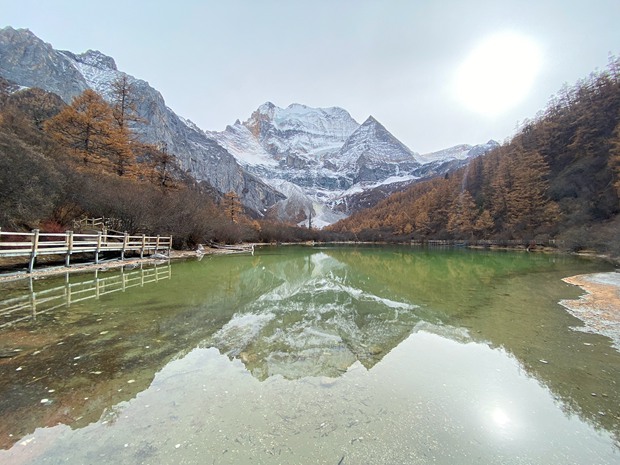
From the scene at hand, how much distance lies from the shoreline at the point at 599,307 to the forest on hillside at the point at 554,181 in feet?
68.1

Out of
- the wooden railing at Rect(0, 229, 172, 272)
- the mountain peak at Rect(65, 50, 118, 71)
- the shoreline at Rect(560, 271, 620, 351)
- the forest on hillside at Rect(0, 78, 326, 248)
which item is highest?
the mountain peak at Rect(65, 50, 118, 71)

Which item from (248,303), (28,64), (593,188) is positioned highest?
(28,64)

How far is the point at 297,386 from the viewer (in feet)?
13.5

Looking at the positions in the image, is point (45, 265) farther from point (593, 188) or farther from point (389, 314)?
point (593, 188)

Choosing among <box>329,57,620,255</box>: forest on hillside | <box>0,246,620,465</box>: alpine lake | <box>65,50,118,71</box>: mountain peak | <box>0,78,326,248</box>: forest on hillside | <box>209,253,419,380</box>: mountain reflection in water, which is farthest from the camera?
<box>65,50,118,71</box>: mountain peak

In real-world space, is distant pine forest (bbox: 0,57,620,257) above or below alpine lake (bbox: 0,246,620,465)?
above

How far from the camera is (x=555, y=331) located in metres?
6.62

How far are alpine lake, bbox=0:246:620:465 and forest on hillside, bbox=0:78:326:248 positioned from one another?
7.48 meters

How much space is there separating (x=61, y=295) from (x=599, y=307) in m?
15.0

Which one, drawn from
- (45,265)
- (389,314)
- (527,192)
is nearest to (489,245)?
(527,192)

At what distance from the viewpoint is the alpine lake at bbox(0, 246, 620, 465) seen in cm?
282

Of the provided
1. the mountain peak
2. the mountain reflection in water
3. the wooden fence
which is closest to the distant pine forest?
the wooden fence

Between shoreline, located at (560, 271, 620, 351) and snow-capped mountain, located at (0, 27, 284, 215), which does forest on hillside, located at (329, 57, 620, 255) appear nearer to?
shoreline, located at (560, 271, 620, 351)

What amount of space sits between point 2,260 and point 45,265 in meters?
1.53
